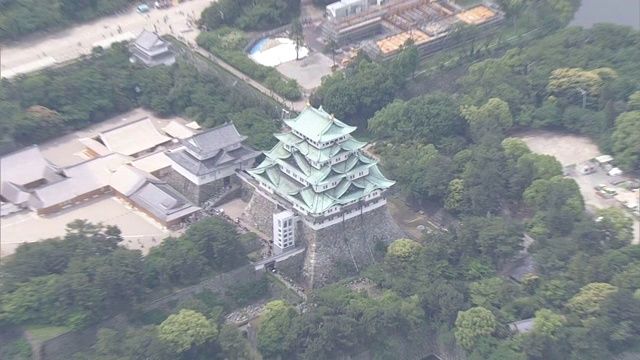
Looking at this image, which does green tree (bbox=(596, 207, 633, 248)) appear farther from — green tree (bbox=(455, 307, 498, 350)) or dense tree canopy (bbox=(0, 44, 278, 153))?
dense tree canopy (bbox=(0, 44, 278, 153))

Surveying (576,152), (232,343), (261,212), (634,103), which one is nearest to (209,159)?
(261,212)

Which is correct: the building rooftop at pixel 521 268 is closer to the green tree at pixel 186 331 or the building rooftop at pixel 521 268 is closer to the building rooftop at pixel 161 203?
the green tree at pixel 186 331

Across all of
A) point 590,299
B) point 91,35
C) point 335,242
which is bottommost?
point 590,299

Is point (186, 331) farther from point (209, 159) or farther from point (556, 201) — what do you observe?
point (556, 201)

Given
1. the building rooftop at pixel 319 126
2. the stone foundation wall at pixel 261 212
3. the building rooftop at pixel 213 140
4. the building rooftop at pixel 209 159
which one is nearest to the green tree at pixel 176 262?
the stone foundation wall at pixel 261 212

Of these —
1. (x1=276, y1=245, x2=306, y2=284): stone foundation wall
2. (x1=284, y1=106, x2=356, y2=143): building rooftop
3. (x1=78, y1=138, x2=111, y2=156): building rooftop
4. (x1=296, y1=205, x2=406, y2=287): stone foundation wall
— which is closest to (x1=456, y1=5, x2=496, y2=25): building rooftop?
(x1=296, y1=205, x2=406, y2=287): stone foundation wall

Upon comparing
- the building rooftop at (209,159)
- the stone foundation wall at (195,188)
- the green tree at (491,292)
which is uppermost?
the building rooftop at (209,159)
